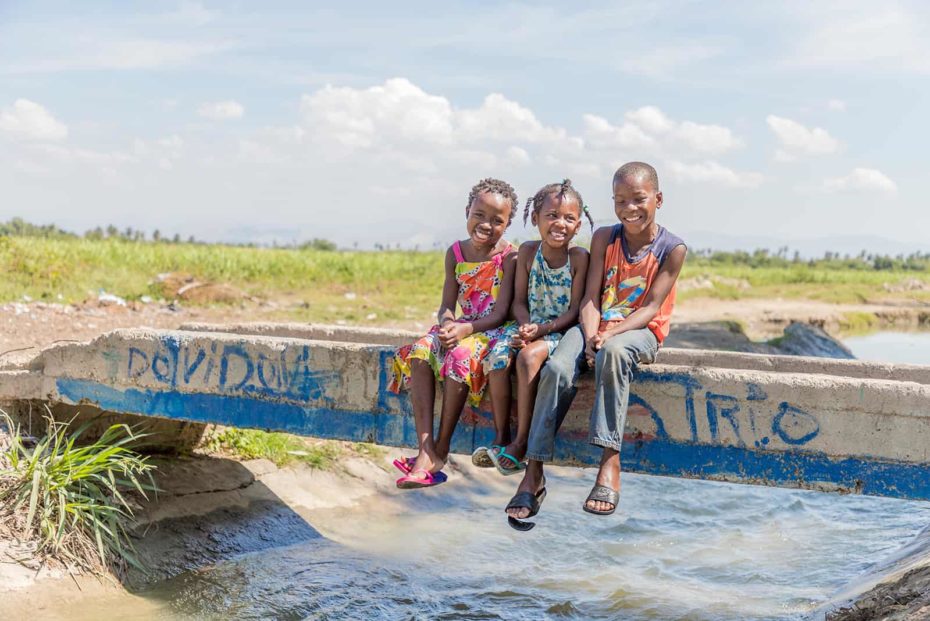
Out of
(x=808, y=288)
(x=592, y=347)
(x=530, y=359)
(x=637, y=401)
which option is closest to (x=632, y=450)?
(x=637, y=401)

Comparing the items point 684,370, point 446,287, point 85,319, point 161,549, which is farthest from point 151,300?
point 684,370

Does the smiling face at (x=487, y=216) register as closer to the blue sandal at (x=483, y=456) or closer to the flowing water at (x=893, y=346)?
the blue sandal at (x=483, y=456)

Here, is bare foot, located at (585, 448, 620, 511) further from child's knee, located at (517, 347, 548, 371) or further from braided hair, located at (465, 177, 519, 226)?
braided hair, located at (465, 177, 519, 226)

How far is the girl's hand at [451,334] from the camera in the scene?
4.17 m

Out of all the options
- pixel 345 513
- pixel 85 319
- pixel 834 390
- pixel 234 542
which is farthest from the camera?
pixel 85 319

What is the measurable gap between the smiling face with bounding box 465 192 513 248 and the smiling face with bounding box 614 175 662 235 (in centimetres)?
62

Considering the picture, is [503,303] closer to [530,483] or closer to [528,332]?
[528,332]

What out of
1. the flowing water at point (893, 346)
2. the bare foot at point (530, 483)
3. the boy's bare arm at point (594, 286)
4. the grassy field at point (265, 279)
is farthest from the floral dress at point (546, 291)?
the flowing water at point (893, 346)

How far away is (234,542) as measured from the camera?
557 centimetres

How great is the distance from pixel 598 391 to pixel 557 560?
8.25 feet

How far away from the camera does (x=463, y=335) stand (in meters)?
4.25

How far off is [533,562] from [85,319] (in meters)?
6.23

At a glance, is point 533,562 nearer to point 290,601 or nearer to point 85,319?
point 290,601

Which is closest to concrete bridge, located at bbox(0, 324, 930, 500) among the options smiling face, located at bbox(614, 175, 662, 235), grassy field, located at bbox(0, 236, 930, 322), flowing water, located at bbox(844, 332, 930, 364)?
smiling face, located at bbox(614, 175, 662, 235)
